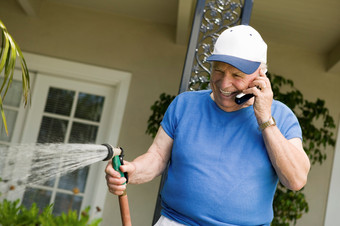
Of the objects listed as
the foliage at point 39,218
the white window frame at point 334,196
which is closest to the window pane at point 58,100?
the white window frame at point 334,196

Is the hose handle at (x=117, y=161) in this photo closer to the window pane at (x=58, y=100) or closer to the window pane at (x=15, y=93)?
the window pane at (x=58, y=100)

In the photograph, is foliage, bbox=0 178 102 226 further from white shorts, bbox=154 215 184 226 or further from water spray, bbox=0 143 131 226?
white shorts, bbox=154 215 184 226

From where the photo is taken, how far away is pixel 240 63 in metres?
1.66

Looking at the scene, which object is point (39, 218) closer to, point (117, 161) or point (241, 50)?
point (117, 161)

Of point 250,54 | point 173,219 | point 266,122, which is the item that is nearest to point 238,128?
point 266,122

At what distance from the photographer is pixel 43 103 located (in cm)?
541

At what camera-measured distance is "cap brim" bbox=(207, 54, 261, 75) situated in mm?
1654

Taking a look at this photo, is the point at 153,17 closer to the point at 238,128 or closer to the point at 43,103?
the point at 43,103

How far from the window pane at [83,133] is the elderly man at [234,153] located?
3673 millimetres

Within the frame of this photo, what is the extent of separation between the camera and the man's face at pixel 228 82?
1702 mm

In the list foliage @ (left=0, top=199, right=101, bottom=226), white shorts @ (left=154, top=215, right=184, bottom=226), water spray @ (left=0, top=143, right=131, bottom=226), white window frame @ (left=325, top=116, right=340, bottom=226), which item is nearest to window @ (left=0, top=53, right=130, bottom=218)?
white window frame @ (left=325, top=116, right=340, bottom=226)

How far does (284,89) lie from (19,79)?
2803mm

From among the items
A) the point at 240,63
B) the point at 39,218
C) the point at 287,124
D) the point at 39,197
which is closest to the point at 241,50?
the point at 240,63

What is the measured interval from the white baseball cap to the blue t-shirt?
19 cm
